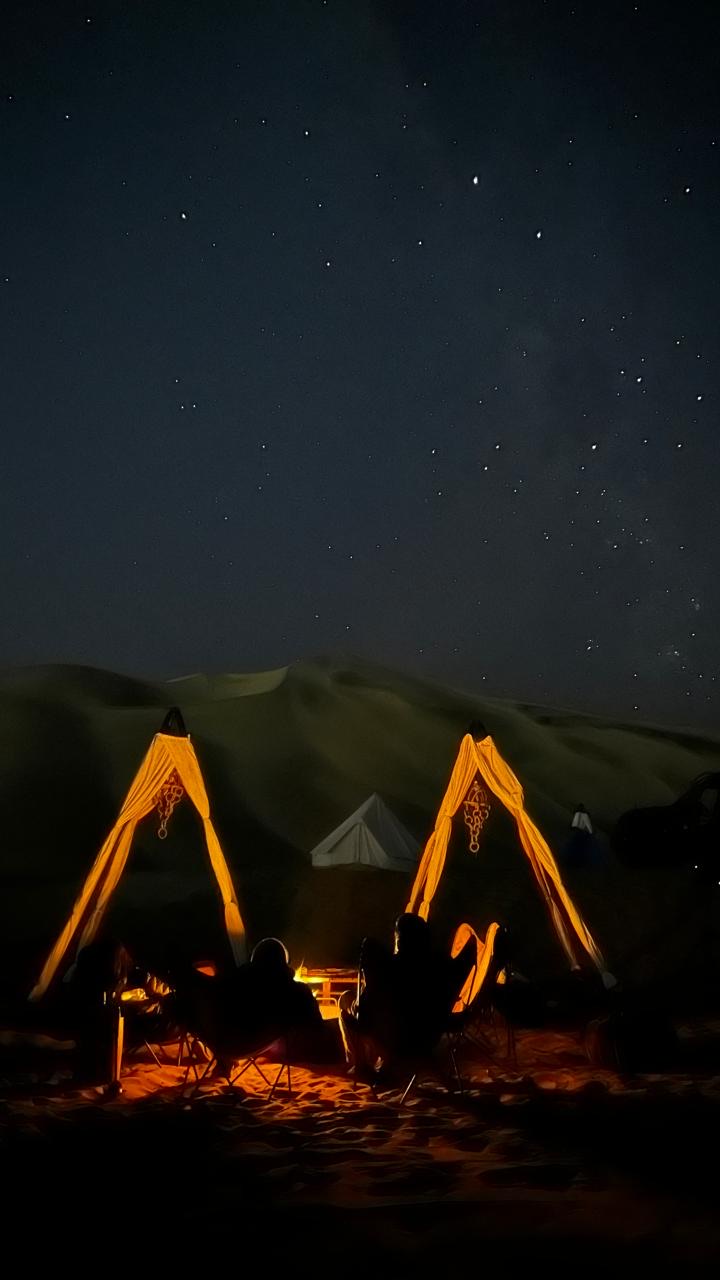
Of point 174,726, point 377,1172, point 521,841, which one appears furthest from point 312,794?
point 377,1172

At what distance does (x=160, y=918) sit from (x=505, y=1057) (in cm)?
753

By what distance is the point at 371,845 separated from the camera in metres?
16.1

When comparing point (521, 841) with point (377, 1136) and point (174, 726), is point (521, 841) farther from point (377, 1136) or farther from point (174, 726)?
point (377, 1136)

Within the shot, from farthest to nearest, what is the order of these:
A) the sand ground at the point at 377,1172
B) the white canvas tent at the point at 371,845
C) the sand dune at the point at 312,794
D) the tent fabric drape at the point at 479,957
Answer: the white canvas tent at the point at 371,845, the sand dune at the point at 312,794, the tent fabric drape at the point at 479,957, the sand ground at the point at 377,1172

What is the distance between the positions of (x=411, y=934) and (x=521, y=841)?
2.25 metres

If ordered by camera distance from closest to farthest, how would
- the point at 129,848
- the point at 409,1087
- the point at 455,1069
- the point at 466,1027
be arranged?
the point at 409,1087 < the point at 455,1069 < the point at 466,1027 < the point at 129,848

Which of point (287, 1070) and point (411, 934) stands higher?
point (411, 934)

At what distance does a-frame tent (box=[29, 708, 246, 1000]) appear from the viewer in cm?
796

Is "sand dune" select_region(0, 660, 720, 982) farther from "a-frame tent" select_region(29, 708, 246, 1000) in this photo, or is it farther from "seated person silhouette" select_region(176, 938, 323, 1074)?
"seated person silhouette" select_region(176, 938, 323, 1074)

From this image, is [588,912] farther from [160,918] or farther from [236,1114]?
[160,918]

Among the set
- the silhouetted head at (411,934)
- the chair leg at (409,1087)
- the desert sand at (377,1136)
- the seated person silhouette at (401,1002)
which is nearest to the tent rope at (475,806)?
the desert sand at (377,1136)

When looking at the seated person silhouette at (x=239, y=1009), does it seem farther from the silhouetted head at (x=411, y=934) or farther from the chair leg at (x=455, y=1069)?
the chair leg at (x=455, y=1069)

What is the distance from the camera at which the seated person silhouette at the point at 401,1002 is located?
19.7 feet

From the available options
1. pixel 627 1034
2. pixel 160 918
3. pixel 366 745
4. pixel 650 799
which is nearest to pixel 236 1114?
pixel 627 1034
